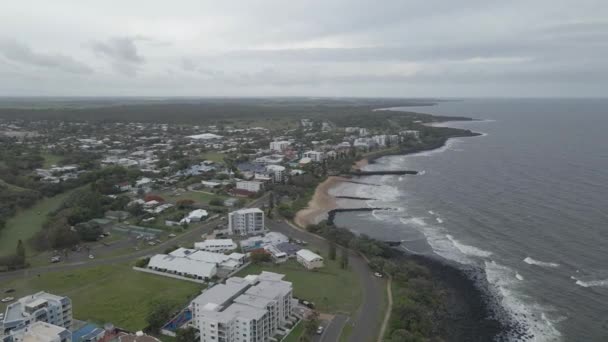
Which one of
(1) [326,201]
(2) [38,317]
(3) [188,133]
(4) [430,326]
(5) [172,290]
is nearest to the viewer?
(2) [38,317]

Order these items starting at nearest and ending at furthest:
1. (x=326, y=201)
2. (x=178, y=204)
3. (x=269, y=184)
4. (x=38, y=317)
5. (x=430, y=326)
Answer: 1. (x=38, y=317)
2. (x=430, y=326)
3. (x=178, y=204)
4. (x=326, y=201)
5. (x=269, y=184)

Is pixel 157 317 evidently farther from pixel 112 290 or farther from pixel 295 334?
pixel 295 334

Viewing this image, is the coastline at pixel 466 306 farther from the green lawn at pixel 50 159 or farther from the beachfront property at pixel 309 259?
the green lawn at pixel 50 159

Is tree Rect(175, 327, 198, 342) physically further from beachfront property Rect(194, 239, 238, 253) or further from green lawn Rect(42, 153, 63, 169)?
green lawn Rect(42, 153, 63, 169)

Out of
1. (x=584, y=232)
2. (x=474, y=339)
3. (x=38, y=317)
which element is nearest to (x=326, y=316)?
(x=474, y=339)

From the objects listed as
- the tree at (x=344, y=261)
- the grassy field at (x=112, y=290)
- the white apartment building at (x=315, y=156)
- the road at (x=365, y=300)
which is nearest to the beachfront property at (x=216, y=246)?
the grassy field at (x=112, y=290)

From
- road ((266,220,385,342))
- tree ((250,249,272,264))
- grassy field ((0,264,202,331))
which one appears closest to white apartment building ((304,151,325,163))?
road ((266,220,385,342))

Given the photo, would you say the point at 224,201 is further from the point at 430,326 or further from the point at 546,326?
the point at 546,326
